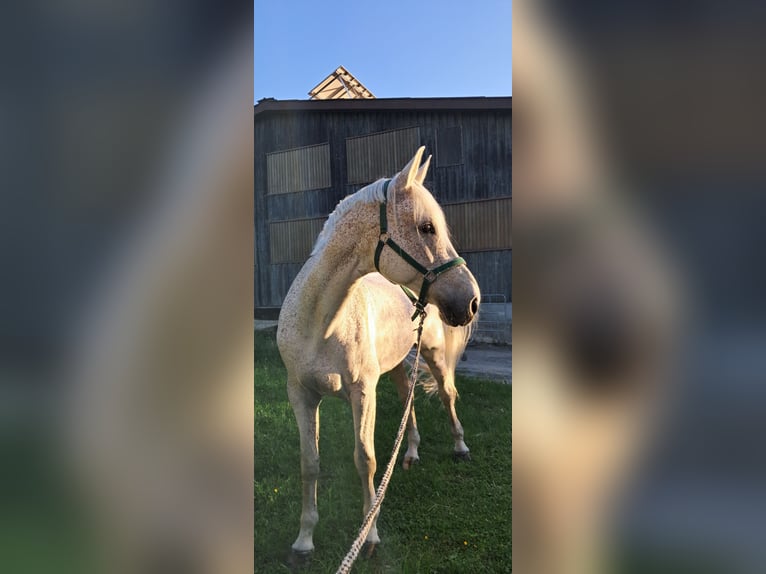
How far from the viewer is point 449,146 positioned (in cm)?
321

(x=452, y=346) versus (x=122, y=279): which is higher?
(x=122, y=279)

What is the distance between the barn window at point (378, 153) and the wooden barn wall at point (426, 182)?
0.04 metres

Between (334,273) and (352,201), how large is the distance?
0.35 m

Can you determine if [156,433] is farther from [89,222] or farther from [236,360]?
[89,222]

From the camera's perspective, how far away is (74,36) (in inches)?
16.6

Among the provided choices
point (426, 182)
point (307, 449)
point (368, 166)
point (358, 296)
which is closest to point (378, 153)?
point (368, 166)

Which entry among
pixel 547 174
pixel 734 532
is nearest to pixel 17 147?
pixel 547 174

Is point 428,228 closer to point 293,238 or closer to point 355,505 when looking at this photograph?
point 293,238

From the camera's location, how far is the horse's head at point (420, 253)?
6.26 feet

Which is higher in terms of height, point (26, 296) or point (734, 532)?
point (26, 296)

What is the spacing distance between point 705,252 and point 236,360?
1.46ft

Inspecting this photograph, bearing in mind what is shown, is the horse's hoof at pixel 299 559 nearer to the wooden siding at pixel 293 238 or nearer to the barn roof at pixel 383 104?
the wooden siding at pixel 293 238

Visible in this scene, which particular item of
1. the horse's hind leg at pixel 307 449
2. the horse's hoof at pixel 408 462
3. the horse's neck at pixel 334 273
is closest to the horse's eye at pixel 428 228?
the horse's neck at pixel 334 273

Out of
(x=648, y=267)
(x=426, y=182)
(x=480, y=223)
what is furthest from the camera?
(x=480, y=223)
